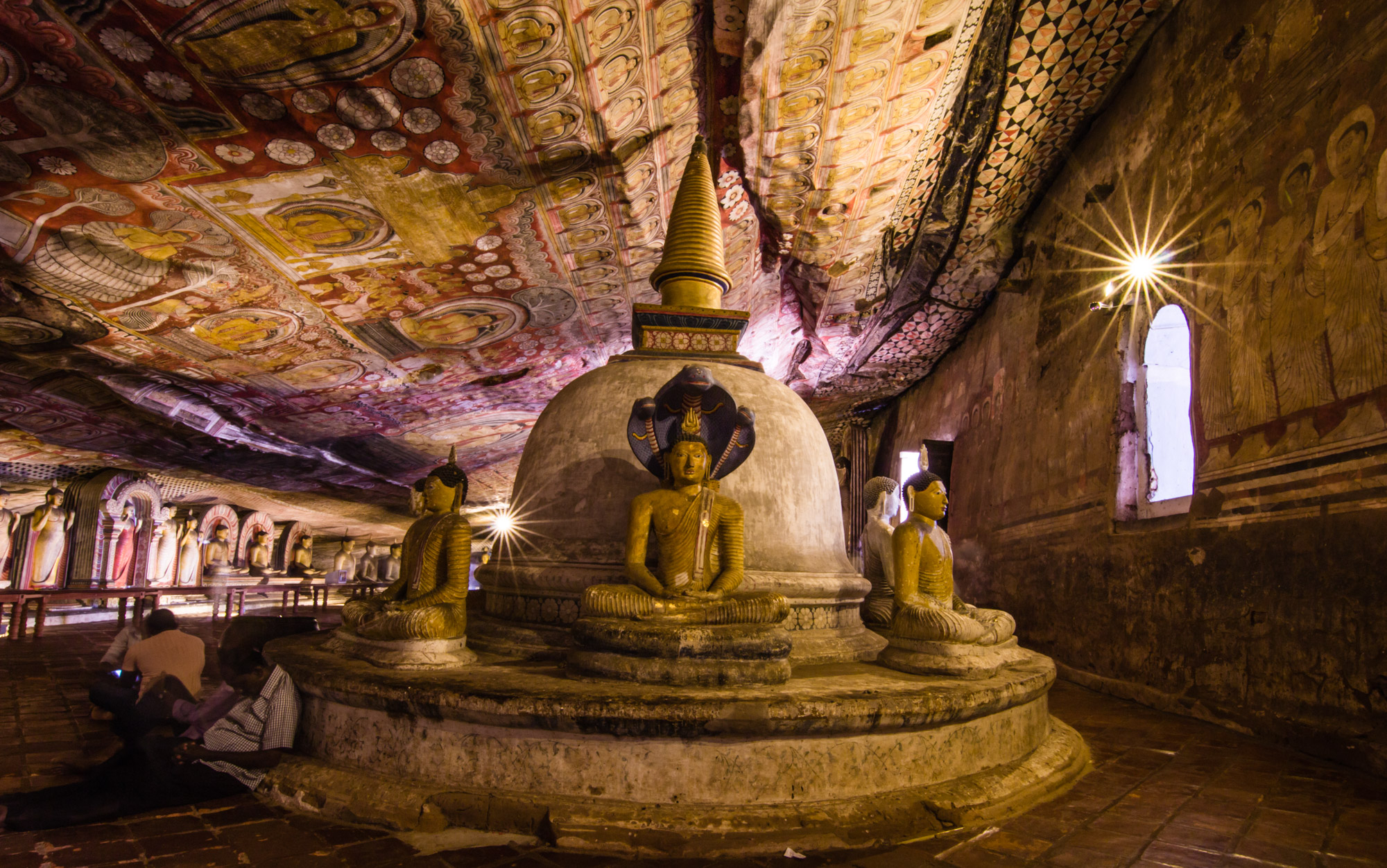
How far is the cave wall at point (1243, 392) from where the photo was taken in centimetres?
395

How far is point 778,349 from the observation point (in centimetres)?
1286

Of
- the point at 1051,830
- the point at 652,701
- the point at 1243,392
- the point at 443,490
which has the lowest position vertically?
the point at 1051,830

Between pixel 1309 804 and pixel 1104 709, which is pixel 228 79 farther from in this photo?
pixel 1104 709

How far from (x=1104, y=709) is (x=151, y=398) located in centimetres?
965

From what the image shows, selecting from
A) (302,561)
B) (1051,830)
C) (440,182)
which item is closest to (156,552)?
(302,561)

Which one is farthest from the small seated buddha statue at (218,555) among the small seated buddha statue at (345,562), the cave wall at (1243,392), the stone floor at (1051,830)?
the cave wall at (1243,392)

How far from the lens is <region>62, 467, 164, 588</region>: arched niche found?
10.5m

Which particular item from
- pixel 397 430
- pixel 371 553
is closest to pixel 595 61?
pixel 397 430

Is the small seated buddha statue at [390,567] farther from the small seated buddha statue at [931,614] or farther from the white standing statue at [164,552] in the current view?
the small seated buddha statue at [931,614]

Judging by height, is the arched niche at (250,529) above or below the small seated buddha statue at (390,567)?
above

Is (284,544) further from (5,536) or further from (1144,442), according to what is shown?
(1144,442)

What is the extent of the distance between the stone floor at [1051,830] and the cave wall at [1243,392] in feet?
2.61

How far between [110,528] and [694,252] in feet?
35.2

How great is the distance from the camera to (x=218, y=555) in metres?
13.5
